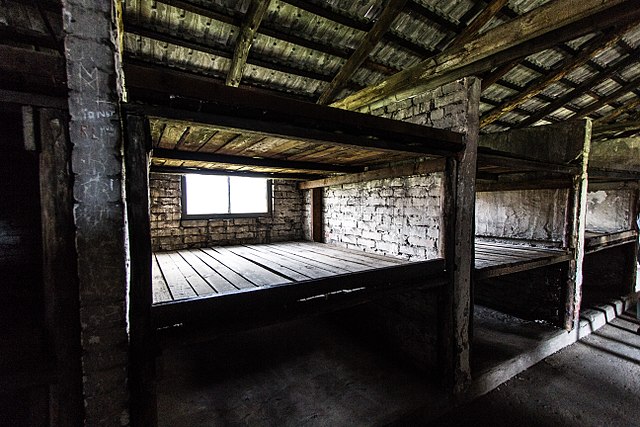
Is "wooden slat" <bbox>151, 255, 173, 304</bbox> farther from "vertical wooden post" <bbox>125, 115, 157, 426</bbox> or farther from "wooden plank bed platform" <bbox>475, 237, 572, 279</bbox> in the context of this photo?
"wooden plank bed platform" <bbox>475, 237, 572, 279</bbox>

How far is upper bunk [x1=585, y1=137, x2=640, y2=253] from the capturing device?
5203 millimetres

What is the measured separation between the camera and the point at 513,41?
2.29 metres

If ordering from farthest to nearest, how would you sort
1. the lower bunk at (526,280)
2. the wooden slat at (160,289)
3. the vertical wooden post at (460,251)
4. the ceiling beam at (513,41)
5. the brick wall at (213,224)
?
1. the brick wall at (213,224)
2. the lower bunk at (526,280)
3. the vertical wooden post at (460,251)
4. the wooden slat at (160,289)
5. the ceiling beam at (513,41)

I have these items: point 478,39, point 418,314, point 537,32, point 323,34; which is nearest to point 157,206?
point 323,34

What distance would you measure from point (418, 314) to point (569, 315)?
2.91 meters

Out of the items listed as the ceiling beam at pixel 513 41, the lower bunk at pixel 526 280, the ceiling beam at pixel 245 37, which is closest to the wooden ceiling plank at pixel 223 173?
the ceiling beam at pixel 245 37

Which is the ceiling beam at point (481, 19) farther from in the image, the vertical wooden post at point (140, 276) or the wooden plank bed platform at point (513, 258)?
the vertical wooden post at point (140, 276)

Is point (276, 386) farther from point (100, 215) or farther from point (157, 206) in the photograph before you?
point (157, 206)

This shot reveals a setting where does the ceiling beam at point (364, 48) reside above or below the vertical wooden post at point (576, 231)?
above

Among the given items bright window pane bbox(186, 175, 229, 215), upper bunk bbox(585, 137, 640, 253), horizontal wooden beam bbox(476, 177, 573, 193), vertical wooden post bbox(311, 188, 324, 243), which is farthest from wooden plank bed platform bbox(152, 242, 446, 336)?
upper bunk bbox(585, 137, 640, 253)

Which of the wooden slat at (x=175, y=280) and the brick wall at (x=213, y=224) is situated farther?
the brick wall at (x=213, y=224)

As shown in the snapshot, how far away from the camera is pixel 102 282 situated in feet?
4.24

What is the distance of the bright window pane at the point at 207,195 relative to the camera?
4367 mm

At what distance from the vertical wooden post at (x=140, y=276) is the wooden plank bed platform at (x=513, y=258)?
303cm
